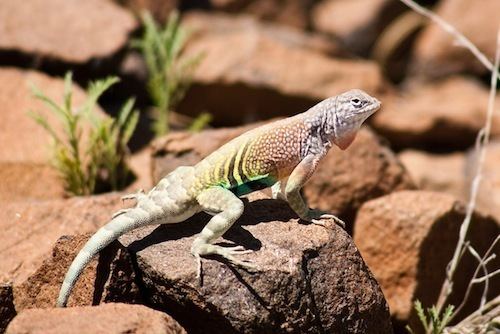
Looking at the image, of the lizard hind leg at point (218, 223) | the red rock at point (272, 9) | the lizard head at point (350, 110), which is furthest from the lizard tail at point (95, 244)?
the red rock at point (272, 9)

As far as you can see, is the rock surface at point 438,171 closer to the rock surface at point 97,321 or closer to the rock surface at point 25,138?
the rock surface at point 25,138

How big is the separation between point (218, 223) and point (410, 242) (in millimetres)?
2114

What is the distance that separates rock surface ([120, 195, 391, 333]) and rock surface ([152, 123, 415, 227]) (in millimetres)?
1623

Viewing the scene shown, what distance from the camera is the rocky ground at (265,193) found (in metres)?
4.78

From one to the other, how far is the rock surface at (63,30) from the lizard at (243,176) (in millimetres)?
3253

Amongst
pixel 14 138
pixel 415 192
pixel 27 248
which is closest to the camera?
pixel 27 248

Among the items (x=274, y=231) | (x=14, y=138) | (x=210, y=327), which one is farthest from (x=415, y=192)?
(x=14, y=138)

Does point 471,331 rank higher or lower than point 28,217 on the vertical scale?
lower

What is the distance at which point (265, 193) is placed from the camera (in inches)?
258

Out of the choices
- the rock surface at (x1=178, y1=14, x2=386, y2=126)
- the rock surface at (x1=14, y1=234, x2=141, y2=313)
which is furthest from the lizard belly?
the rock surface at (x1=178, y1=14, x2=386, y2=126)

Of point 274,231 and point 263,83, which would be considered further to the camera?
point 263,83

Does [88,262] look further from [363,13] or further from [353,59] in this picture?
[363,13]

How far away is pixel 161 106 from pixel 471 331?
419cm

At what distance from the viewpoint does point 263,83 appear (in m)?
9.99
